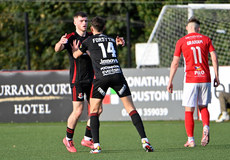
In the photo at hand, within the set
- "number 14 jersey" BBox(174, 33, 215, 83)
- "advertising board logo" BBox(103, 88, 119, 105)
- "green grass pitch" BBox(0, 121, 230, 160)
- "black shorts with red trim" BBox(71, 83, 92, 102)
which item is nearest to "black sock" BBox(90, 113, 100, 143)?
"green grass pitch" BBox(0, 121, 230, 160)

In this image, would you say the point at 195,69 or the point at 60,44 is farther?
the point at 195,69

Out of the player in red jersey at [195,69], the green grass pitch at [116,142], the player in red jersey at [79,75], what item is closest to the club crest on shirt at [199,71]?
the player in red jersey at [195,69]

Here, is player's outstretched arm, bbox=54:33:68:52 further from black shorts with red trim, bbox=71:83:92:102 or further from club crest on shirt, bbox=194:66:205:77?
club crest on shirt, bbox=194:66:205:77

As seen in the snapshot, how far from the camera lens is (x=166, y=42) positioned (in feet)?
61.2

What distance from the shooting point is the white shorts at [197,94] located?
8656 millimetres

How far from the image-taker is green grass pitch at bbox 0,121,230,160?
776 cm

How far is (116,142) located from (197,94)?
6.14ft

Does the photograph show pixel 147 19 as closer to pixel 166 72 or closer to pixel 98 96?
pixel 166 72

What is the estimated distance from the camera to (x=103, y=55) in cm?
789

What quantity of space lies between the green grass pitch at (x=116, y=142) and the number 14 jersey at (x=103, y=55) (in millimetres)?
1127

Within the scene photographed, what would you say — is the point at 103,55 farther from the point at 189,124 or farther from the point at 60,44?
the point at 189,124

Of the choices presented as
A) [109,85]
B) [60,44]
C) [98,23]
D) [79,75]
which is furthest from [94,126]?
[98,23]

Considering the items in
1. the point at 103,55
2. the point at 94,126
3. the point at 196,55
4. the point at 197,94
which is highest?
the point at 103,55

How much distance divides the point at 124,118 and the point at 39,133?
3169 millimetres
